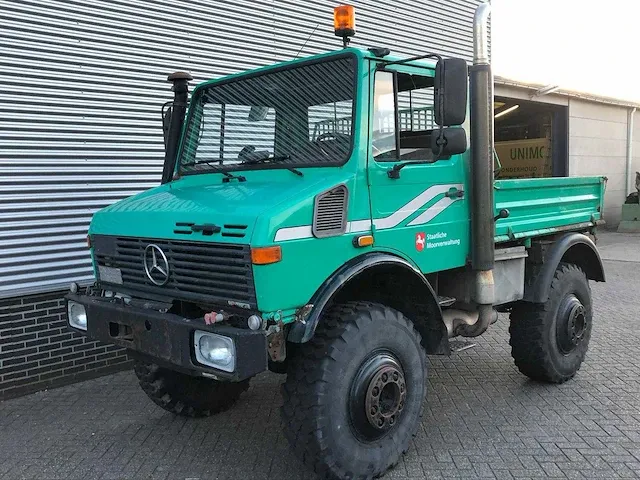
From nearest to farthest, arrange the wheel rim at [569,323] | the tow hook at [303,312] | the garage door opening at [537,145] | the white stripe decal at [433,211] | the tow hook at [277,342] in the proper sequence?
the tow hook at [277,342] → the tow hook at [303,312] → the white stripe decal at [433,211] → the wheel rim at [569,323] → the garage door opening at [537,145]

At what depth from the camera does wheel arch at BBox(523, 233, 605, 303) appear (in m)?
4.66

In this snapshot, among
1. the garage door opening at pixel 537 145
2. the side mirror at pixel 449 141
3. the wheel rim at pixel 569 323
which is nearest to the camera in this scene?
the side mirror at pixel 449 141

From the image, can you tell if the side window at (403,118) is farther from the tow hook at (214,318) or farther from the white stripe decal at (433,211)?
the tow hook at (214,318)

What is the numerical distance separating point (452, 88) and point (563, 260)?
2.52 metres

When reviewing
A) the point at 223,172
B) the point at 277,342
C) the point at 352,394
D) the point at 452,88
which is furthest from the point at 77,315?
the point at 452,88

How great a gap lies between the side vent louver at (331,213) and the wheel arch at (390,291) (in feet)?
0.76

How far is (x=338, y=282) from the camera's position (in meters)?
3.14

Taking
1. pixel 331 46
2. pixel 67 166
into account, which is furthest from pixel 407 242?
pixel 331 46

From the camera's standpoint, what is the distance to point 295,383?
3.20 meters

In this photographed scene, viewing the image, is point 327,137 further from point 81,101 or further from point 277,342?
point 81,101

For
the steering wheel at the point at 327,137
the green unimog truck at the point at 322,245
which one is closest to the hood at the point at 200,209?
the green unimog truck at the point at 322,245

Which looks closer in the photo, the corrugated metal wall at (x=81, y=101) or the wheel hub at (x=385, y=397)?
the wheel hub at (x=385, y=397)

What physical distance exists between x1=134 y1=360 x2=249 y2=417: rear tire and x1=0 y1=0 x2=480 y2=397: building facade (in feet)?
4.62

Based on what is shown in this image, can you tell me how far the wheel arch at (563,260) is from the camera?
4664 mm
